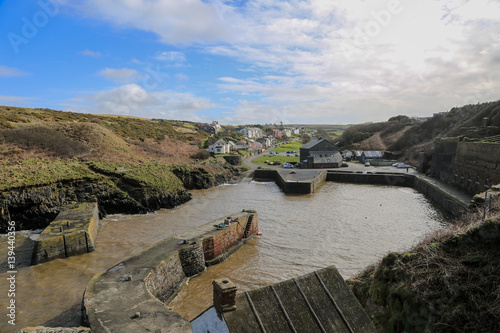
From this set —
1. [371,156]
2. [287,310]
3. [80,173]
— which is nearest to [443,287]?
[287,310]

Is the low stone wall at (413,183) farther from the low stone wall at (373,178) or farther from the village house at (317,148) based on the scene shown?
the village house at (317,148)

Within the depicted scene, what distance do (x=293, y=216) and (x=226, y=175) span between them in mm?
21941

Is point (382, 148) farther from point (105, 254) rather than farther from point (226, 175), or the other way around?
point (105, 254)

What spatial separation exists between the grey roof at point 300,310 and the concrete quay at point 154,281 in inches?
156

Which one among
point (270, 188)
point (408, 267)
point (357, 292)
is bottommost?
point (270, 188)

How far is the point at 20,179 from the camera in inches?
943

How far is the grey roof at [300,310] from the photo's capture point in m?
5.28

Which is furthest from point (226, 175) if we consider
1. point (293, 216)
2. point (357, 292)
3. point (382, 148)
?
point (382, 148)

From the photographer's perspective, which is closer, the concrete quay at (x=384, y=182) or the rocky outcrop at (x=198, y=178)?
the concrete quay at (x=384, y=182)

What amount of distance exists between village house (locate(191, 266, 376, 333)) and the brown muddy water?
7.58 m

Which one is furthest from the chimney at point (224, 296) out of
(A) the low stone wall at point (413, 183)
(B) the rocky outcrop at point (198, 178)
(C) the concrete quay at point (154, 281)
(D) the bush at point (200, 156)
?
(D) the bush at point (200, 156)

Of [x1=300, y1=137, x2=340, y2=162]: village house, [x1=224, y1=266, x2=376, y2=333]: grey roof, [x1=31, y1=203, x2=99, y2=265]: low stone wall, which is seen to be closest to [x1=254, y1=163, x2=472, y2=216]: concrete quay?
[x1=300, y1=137, x2=340, y2=162]: village house

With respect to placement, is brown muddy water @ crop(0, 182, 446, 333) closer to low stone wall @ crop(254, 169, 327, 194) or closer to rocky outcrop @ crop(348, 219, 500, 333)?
low stone wall @ crop(254, 169, 327, 194)

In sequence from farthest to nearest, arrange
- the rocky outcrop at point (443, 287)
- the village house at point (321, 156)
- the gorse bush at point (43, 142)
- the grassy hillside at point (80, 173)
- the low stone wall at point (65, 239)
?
the village house at point (321, 156) < the gorse bush at point (43, 142) < the grassy hillside at point (80, 173) < the low stone wall at point (65, 239) < the rocky outcrop at point (443, 287)
